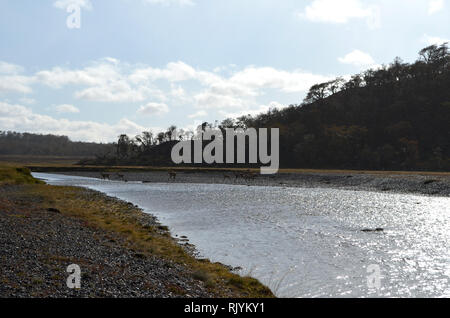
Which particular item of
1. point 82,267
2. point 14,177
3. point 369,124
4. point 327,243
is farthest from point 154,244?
point 369,124

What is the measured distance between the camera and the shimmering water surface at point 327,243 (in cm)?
1477

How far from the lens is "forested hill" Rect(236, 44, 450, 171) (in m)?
119

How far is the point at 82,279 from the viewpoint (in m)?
12.6

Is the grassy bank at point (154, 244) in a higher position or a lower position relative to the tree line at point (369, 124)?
lower

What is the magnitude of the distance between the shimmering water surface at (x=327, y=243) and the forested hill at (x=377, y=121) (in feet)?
267

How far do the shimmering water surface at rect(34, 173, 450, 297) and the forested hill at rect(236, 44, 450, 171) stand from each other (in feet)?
267

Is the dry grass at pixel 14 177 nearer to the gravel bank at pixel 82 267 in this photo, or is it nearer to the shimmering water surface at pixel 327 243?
the shimmering water surface at pixel 327 243

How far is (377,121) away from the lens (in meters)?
146

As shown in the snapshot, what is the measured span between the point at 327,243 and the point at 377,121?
443ft

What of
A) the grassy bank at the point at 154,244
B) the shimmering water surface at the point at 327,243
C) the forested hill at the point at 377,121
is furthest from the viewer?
the forested hill at the point at 377,121

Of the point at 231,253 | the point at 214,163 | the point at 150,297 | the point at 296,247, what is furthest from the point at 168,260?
the point at 214,163

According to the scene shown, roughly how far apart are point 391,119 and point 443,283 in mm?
139531

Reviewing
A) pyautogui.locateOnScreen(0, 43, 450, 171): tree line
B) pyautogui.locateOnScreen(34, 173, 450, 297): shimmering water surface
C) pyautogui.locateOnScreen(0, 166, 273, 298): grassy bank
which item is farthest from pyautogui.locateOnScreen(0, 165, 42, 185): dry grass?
pyautogui.locateOnScreen(0, 43, 450, 171): tree line

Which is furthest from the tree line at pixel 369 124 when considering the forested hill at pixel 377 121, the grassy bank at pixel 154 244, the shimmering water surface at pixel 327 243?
the grassy bank at pixel 154 244
